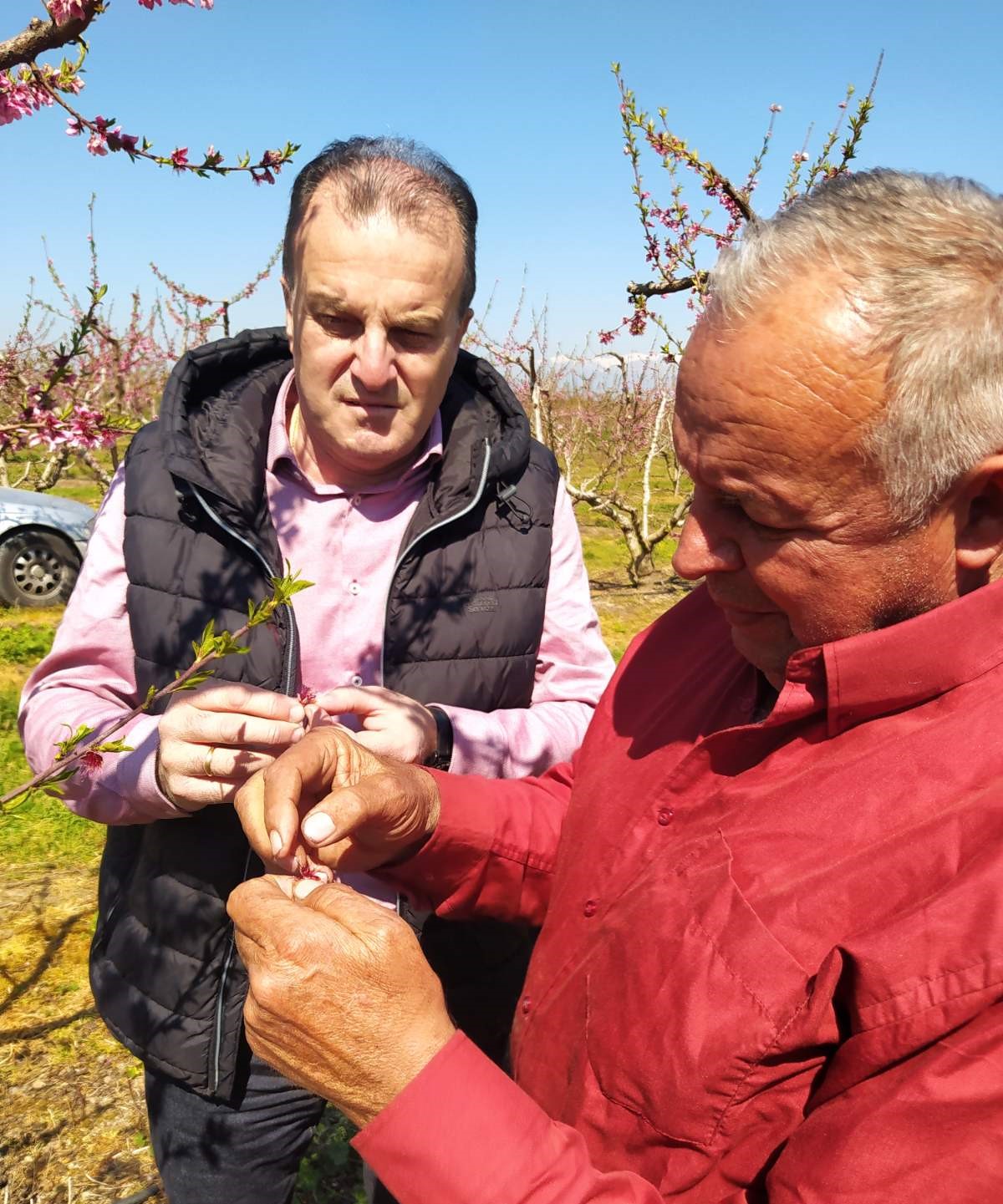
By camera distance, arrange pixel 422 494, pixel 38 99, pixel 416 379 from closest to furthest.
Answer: pixel 38 99
pixel 416 379
pixel 422 494

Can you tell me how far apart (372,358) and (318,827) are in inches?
41.4

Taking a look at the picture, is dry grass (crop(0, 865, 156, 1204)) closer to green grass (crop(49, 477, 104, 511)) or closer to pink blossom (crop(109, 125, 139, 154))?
pink blossom (crop(109, 125, 139, 154))

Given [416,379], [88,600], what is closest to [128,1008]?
[88,600]

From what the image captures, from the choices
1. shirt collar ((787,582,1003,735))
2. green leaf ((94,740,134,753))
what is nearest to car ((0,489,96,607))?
green leaf ((94,740,134,753))

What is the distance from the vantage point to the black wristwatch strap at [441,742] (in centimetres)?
203

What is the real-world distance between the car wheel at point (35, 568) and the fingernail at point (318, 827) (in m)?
8.49

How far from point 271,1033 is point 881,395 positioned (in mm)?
1234

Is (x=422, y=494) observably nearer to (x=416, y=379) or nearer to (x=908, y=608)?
(x=416, y=379)

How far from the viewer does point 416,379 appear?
211 cm

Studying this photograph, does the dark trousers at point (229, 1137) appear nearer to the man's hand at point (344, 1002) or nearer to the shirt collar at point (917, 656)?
the man's hand at point (344, 1002)

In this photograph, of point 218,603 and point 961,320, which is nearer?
point 961,320

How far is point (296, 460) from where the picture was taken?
7.35ft

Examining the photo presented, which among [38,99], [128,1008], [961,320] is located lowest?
[128,1008]

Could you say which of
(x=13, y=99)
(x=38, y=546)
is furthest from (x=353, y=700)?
(x=38, y=546)
